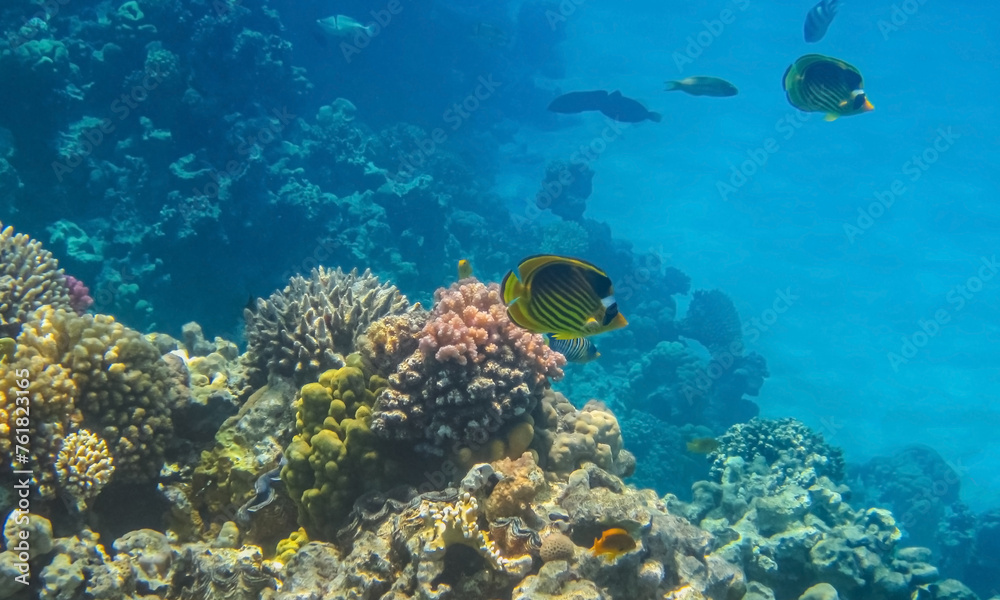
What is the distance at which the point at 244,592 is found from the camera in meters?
3.24

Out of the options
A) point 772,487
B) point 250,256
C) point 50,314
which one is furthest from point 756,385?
point 50,314

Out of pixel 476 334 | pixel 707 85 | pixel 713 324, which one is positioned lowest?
pixel 476 334

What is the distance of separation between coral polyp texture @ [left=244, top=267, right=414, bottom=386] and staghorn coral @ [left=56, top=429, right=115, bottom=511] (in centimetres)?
146

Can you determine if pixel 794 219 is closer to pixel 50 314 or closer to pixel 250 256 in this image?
pixel 250 256

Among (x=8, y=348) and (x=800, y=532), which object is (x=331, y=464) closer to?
(x=8, y=348)

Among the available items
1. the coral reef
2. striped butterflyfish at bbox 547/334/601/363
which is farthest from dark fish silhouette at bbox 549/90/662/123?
striped butterflyfish at bbox 547/334/601/363

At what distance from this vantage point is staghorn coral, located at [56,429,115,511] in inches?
Result: 132

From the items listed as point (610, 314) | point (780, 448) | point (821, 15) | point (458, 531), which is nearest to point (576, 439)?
point (458, 531)

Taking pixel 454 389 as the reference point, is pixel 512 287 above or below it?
below

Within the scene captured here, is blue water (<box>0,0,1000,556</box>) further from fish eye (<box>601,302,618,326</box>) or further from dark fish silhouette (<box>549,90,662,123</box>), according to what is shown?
fish eye (<box>601,302,618,326</box>)

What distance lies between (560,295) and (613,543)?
1.77 meters

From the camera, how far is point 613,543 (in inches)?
120

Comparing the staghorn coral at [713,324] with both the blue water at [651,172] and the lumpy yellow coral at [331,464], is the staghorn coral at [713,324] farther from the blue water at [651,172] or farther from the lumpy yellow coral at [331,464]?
the lumpy yellow coral at [331,464]

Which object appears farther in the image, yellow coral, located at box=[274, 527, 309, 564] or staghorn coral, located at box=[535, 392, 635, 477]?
staghorn coral, located at box=[535, 392, 635, 477]
